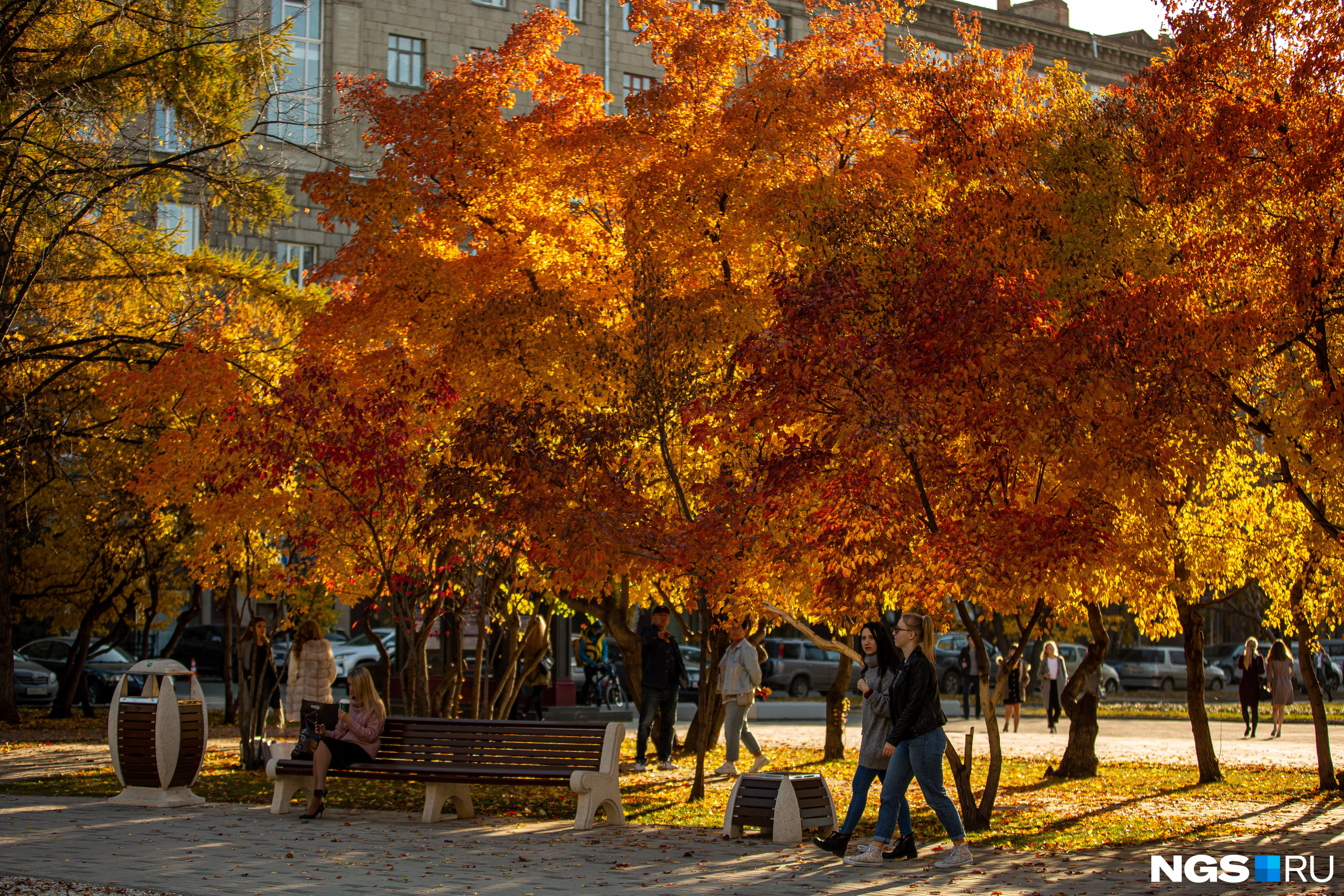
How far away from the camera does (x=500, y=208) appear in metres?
16.6

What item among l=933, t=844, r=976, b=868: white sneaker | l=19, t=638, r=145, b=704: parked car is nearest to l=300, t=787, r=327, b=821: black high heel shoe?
l=933, t=844, r=976, b=868: white sneaker

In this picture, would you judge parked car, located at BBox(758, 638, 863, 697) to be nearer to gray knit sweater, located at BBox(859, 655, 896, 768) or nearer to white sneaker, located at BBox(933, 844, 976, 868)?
gray knit sweater, located at BBox(859, 655, 896, 768)

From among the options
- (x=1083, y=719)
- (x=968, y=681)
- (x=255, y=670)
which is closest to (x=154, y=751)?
(x=255, y=670)

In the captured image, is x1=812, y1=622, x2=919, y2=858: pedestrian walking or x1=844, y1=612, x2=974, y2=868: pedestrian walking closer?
x1=844, y1=612, x2=974, y2=868: pedestrian walking

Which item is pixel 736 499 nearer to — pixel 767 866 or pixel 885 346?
pixel 885 346

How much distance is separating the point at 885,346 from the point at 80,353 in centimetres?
1321

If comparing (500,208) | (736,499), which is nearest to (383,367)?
(500,208)

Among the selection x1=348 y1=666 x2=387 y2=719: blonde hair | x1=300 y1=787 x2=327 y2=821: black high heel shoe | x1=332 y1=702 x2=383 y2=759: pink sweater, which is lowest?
x1=300 y1=787 x2=327 y2=821: black high heel shoe

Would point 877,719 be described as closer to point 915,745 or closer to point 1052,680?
point 915,745

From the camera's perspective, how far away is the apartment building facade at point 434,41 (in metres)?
38.1

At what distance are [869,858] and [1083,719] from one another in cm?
802

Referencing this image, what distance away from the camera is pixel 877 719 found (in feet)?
29.6

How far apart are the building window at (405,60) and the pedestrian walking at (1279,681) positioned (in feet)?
98.3

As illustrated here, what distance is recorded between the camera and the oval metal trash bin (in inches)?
382
